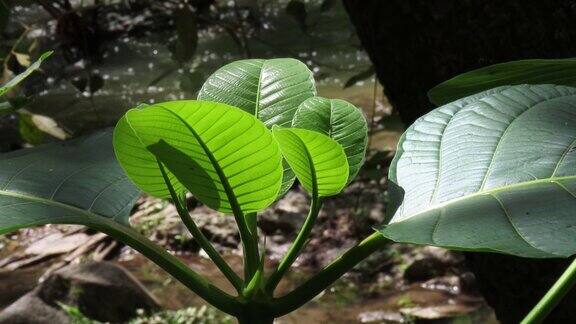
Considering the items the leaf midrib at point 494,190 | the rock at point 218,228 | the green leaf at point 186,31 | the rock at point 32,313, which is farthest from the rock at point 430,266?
the leaf midrib at point 494,190

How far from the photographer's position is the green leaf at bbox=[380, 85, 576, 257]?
0.58 metres

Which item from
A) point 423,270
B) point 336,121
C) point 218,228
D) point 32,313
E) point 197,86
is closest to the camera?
point 336,121

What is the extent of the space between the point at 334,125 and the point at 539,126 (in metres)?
0.18

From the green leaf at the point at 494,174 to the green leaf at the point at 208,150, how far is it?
10 centimetres

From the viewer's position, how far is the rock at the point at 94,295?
113 inches

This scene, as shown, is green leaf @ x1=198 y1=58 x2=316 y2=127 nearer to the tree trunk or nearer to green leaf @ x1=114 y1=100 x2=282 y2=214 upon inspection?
green leaf @ x1=114 y1=100 x2=282 y2=214

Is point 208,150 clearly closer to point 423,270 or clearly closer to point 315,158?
point 315,158

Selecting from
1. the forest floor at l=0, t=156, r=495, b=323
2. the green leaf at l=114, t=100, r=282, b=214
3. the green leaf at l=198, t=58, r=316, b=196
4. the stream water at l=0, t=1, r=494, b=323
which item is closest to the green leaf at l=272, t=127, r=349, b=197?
the green leaf at l=114, t=100, r=282, b=214

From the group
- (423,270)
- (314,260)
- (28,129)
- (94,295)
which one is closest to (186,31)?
(28,129)

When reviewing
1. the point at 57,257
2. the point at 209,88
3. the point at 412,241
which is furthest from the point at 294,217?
the point at 412,241

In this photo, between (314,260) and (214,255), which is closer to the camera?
(214,255)

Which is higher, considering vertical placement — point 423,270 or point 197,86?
point 197,86

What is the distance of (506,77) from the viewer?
76 centimetres

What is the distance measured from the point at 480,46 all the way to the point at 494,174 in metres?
1.01
